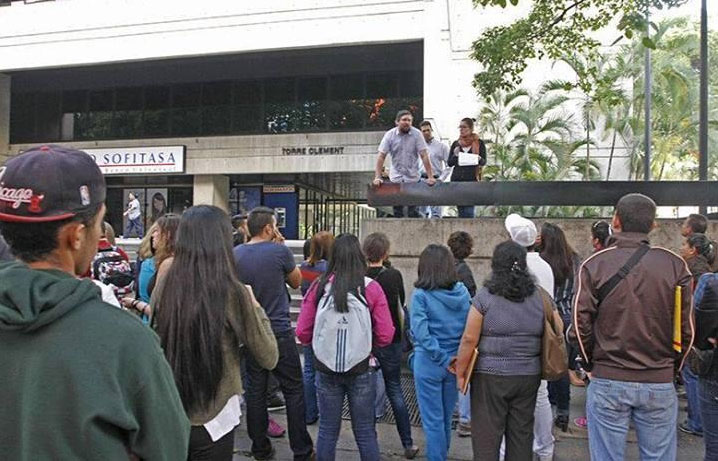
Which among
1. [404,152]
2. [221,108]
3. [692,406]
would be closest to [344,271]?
[692,406]

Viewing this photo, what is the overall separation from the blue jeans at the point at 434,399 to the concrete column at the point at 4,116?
78.1 ft

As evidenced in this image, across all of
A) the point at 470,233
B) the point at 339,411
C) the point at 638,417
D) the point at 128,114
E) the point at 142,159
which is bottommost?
the point at 339,411

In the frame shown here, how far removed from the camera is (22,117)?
925 inches

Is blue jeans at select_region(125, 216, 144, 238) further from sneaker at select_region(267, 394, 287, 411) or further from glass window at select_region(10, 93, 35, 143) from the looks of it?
sneaker at select_region(267, 394, 287, 411)

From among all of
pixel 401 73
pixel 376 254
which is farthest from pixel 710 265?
pixel 401 73

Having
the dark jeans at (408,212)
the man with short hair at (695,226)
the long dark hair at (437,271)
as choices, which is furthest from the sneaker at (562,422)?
the dark jeans at (408,212)

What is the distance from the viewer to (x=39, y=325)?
1159 mm

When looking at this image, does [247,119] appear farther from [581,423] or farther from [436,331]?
[436,331]

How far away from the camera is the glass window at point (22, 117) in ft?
76.8

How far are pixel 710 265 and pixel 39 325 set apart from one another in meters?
5.17

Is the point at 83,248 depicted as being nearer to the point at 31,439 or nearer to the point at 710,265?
the point at 31,439

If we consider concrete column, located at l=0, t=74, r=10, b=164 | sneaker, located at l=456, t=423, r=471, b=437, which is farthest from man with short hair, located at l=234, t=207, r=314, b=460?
concrete column, located at l=0, t=74, r=10, b=164

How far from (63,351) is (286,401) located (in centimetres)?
332

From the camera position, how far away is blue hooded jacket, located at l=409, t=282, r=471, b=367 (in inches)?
159
